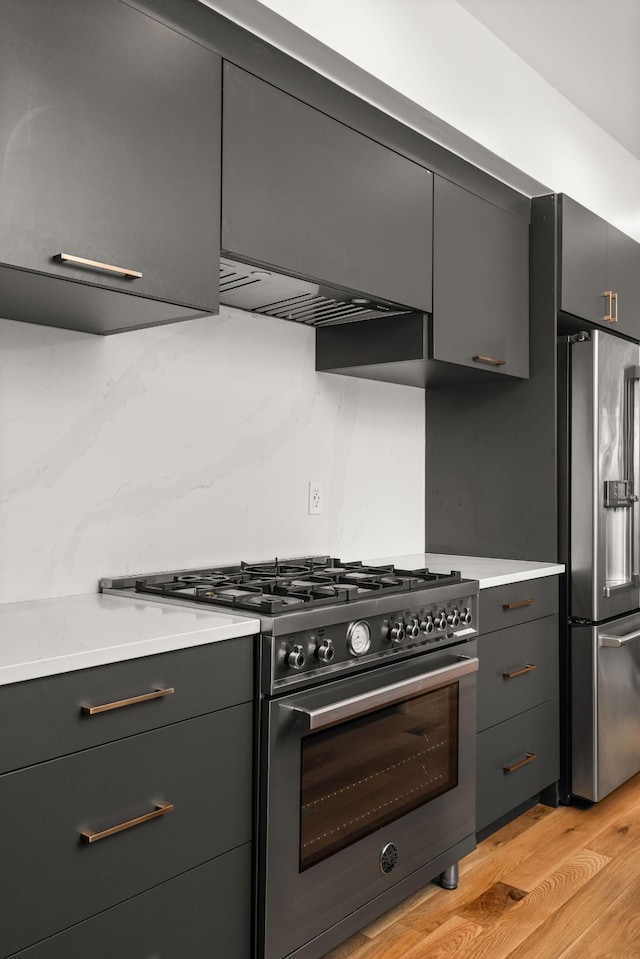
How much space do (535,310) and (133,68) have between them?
1.84 m

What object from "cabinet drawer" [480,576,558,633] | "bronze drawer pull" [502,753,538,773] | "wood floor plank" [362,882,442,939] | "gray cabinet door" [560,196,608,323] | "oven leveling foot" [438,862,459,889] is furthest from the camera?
"gray cabinet door" [560,196,608,323]

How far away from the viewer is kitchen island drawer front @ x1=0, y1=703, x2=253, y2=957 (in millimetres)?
1298

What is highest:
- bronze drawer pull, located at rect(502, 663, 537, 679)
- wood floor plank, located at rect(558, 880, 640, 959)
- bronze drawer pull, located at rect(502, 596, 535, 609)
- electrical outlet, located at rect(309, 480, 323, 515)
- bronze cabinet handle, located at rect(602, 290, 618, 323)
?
bronze cabinet handle, located at rect(602, 290, 618, 323)

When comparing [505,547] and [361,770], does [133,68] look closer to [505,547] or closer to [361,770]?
[361,770]

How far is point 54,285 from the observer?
63.2 inches

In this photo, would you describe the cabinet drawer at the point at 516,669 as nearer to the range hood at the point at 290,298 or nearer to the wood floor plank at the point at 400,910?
the wood floor plank at the point at 400,910

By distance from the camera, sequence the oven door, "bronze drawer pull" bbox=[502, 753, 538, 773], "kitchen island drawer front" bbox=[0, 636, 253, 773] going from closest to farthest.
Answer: "kitchen island drawer front" bbox=[0, 636, 253, 773] < the oven door < "bronze drawer pull" bbox=[502, 753, 538, 773]

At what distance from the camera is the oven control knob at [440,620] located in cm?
220

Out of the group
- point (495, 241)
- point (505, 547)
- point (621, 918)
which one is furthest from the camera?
point (505, 547)

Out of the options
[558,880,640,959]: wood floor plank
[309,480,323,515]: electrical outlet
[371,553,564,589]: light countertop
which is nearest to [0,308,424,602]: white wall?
[309,480,323,515]: electrical outlet

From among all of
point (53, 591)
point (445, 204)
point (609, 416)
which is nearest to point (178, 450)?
point (53, 591)

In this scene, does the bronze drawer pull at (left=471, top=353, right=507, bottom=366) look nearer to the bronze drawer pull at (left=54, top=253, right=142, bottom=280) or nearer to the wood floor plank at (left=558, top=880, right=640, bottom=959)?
the bronze drawer pull at (left=54, top=253, right=142, bottom=280)

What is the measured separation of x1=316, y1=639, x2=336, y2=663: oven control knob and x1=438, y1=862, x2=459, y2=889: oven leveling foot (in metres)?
0.92

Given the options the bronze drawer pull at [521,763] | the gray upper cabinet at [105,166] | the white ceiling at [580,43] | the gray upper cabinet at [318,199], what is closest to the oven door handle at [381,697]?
the bronze drawer pull at [521,763]
